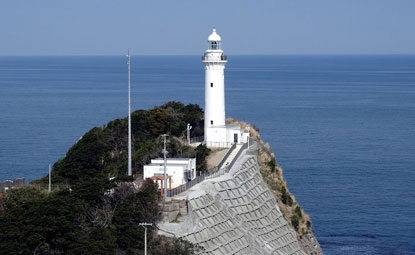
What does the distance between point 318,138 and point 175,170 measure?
5664cm

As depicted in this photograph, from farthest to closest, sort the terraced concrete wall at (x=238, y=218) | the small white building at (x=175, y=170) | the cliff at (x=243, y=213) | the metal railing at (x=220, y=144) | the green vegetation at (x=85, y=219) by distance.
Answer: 1. the metal railing at (x=220, y=144)
2. the small white building at (x=175, y=170)
3. the terraced concrete wall at (x=238, y=218)
4. the cliff at (x=243, y=213)
5. the green vegetation at (x=85, y=219)

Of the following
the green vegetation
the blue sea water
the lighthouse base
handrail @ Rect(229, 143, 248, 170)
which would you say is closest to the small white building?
the green vegetation

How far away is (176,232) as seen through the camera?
38656mm

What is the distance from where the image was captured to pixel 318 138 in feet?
334

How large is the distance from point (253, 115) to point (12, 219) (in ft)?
298

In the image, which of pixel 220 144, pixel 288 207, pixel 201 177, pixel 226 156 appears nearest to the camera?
pixel 201 177

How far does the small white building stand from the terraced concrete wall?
143 cm

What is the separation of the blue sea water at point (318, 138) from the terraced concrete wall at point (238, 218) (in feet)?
22.4

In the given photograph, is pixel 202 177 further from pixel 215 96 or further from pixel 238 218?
pixel 215 96

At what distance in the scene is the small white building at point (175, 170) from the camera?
46.0 meters

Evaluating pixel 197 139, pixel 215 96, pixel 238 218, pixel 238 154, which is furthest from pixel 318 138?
pixel 238 218

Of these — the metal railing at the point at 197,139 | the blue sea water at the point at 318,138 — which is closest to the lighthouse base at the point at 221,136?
the metal railing at the point at 197,139

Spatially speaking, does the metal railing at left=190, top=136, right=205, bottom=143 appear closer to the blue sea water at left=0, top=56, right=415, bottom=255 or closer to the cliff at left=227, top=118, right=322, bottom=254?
the cliff at left=227, top=118, right=322, bottom=254

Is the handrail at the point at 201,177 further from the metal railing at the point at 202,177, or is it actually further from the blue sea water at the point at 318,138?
the blue sea water at the point at 318,138
